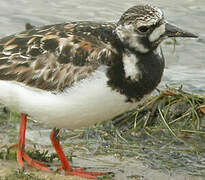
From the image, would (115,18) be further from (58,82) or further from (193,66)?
(58,82)

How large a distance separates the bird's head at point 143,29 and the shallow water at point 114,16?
3612 mm

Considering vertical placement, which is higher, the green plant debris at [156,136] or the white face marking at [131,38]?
the white face marking at [131,38]

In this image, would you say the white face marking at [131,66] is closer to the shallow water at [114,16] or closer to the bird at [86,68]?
the bird at [86,68]

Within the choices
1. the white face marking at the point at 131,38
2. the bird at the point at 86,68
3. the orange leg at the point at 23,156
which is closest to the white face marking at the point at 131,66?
the bird at the point at 86,68

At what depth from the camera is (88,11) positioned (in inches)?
437

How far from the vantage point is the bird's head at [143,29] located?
514 cm

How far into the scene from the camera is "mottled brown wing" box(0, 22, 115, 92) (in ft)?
17.1

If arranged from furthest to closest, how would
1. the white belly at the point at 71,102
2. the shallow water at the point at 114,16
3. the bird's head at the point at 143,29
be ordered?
the shallow water at the point at 114,16
the bird's head at the point at 143,29
the white belly at the point at 71,102

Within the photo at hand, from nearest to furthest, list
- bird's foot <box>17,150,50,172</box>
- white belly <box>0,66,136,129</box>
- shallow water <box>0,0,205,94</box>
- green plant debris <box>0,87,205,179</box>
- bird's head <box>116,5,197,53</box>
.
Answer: white belly <box>0,66,136,129</box> < bird's head <box>116,5,197,53</box> < bird's foot <box>17,150,50,172</box> < green plant debris <box>0,87,205,179</box> < shallow water <box>0,0,205,94</box>

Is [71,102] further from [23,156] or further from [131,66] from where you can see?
[23,156]

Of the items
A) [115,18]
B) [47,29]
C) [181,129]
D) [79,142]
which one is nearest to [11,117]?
[79,142]

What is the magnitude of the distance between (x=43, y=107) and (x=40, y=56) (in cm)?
54

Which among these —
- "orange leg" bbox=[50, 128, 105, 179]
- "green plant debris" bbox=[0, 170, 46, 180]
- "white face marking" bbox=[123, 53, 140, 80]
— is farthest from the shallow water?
"green plant debris" bbox=[0, 170, 46, 180]

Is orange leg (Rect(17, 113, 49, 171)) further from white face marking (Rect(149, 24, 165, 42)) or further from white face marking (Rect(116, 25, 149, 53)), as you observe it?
white face marking (Rect(149, 24, 165, 42))
